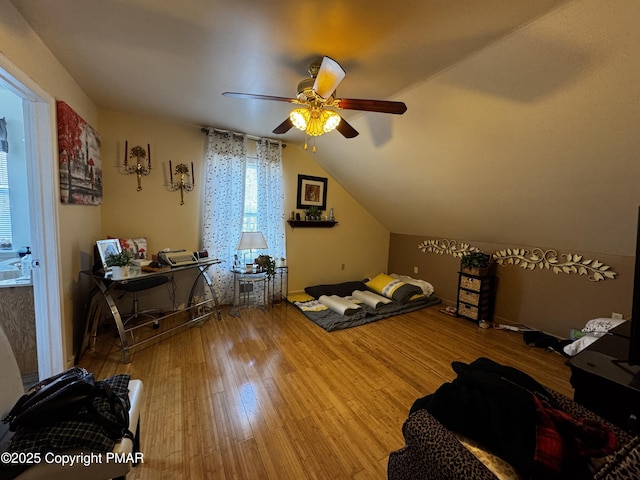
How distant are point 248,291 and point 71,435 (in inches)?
116

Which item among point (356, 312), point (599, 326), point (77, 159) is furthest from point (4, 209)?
point (599, 326)

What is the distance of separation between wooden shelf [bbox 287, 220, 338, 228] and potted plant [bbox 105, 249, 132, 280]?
2.23m

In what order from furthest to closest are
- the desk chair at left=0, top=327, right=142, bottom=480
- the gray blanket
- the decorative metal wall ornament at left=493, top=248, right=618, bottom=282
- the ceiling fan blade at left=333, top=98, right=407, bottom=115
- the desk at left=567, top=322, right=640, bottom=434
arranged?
the gray blanket → the decorative metal wall ornament at left=493, top=248, right=618, bottom=282 → the ceiling fan blade at left=333, top=98, right=407, bottom=115 → the desk at left=567, top=322, right=640, bottom=434 → the desk chair at left=0, top=327, right=142, bottom=480

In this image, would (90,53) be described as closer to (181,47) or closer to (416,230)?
(181,47)

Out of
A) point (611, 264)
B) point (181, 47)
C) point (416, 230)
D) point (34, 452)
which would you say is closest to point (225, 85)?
point (181, 47)

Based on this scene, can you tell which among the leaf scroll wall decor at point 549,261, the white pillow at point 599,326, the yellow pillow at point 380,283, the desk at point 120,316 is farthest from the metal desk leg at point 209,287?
the white pillow at point 599,326

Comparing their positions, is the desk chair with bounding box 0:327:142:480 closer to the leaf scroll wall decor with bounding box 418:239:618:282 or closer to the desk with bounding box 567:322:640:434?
the desk with bounding box 567:322:640:434

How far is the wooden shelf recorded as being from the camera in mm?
4164

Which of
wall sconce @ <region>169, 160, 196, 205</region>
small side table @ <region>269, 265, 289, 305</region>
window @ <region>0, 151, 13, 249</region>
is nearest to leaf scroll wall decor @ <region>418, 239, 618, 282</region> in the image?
small side table @ <region>269, 265, 289, 305</region>

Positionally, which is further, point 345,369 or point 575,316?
point 575,316

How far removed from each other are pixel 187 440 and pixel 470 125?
10.4 ft

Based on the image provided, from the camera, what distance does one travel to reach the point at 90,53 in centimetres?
188

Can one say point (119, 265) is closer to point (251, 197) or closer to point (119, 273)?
point (119, 273)

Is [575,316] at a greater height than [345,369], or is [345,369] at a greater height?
[575,316]
